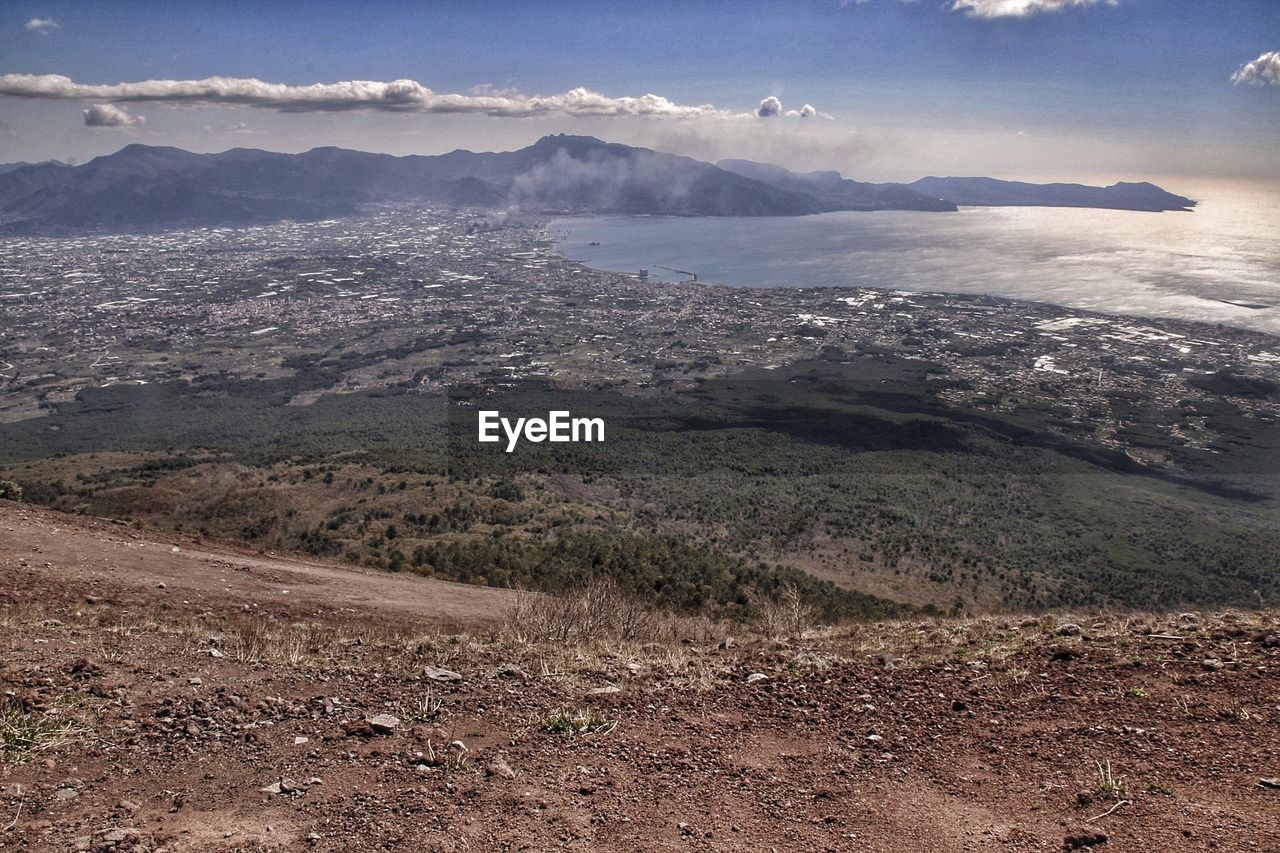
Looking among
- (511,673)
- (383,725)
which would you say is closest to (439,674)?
(511,673)

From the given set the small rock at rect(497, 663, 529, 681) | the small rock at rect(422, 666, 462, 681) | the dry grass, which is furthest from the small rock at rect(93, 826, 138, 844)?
the small rock at rect(497, 663, 529, 681)

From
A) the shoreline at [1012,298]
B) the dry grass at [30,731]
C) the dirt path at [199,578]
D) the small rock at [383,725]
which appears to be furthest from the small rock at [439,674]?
the shoreline at [1012,298]

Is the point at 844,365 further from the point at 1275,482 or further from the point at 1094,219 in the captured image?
the point at 1094,219

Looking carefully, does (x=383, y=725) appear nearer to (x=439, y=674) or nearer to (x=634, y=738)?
(x=439, y=674)

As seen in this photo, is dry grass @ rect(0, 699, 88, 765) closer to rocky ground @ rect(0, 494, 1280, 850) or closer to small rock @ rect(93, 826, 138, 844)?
rocky ground @ rect(0, 494, 1280, 850)

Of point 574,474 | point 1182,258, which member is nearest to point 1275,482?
point 574,474

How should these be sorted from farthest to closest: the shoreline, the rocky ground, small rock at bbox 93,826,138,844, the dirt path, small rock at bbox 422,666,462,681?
1. the shoreline
2. the dirt path
3. small rock at bbox 422,666,462,681
4. the rocky ground
5. small rock at bbox 93,826,138,844

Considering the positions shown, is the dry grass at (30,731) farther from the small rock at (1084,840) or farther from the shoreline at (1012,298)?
the shoreline at (1012,298)
